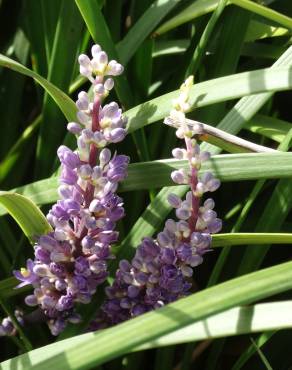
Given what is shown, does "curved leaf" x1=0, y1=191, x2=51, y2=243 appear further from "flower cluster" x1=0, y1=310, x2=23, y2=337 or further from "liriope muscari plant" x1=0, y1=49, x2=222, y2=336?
"flower cluster" x1=0, y1=310, x2=23, y2=337

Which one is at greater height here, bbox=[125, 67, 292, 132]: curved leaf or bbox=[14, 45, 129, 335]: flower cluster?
bbox=[125, 67, 292, 132]: curved leaf

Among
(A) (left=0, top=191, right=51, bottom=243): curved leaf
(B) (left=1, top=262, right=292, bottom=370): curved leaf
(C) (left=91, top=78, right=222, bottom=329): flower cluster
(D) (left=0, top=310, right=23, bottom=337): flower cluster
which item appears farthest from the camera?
(D) (left=0, top=310, right=23, bottom=337): flower cluster

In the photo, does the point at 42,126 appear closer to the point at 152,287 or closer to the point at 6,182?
the point at 6,182

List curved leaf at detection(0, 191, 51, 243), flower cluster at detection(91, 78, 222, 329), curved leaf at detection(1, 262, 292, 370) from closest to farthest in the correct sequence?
1. curved leaf at detection(1, 262, 292, 370)
2. flower cluster at detection(91, 78, 222, 329)
3. curved leaf at detection(0, 191, 51, 243)

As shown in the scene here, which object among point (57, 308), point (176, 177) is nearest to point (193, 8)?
point (176, 177)

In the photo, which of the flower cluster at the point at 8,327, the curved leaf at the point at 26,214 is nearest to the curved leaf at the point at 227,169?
the curved leaf at the point at 26,214

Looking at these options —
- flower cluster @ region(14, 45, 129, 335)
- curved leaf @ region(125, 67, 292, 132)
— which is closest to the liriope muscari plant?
flower cluster @ region(14, 45, 129, 335)

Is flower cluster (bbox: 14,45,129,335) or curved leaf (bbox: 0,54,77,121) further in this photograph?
curved leaf (bbox: 0,54,77,121)
